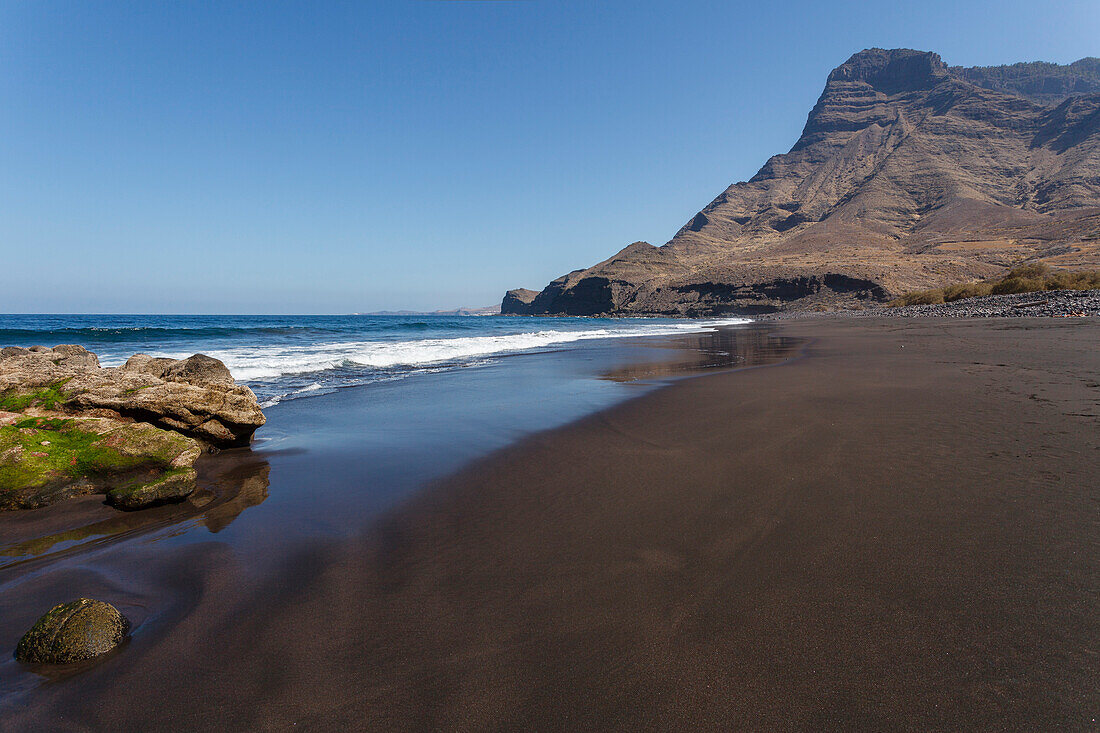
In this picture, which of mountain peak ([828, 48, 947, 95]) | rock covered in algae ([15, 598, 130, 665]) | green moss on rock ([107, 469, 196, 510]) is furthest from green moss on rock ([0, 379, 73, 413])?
mountain peak ([828, 48, 947, 95])

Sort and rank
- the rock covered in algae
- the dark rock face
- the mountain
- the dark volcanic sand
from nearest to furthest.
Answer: the dark volcanic sand, the rock covered in algae, the mountain, the dark rock face

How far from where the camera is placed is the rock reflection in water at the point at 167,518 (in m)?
3.72

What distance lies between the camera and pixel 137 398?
20.0 feet

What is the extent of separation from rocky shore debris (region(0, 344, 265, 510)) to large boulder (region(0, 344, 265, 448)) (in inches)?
0.4

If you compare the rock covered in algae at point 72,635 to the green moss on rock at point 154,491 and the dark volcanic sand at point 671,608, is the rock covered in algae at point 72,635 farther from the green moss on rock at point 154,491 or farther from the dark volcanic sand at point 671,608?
the green moss on rock at point 154,491

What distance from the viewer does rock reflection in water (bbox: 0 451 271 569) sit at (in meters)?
3.72

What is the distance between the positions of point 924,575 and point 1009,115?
198427 millimetres

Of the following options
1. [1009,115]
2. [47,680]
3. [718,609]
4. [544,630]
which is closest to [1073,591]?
[718,609]

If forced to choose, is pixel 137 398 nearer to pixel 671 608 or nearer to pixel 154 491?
pixel 154 491

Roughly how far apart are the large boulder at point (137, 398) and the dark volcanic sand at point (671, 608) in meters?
3.39

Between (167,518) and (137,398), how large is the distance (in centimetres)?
279

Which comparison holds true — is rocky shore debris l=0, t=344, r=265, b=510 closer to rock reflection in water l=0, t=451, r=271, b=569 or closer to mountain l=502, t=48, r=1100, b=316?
rock reflection in water l=0, t=451, r=271, b=569

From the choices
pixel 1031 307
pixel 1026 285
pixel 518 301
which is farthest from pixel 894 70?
pixel 1031 307

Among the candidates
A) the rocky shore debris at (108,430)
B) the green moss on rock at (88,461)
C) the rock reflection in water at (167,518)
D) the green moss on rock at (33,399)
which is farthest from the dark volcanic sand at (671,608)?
the green moss on rock at (33,399)
